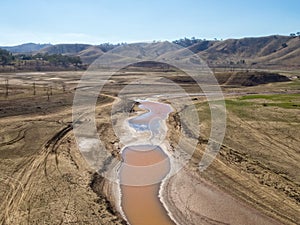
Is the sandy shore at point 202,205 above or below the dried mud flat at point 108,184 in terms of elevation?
below

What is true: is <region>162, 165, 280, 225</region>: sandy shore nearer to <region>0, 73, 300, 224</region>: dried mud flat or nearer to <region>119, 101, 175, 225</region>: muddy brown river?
<region>0, 73, 300, 224</region>: dried mud flat

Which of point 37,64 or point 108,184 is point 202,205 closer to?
point 108,184

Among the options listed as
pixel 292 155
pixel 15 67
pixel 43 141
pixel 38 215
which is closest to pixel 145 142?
pixel 43 141

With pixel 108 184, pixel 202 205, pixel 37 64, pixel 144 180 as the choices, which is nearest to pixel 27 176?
pixel 108 184

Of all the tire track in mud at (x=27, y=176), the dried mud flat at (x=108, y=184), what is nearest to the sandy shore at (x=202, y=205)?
the dried mud flat at (x=108, y=184)

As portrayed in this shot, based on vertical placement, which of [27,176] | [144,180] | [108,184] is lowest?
[144,180]

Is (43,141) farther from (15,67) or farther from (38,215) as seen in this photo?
(15,67)

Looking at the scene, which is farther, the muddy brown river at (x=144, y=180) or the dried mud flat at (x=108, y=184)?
the muddy brown river at (x=144, y=180)

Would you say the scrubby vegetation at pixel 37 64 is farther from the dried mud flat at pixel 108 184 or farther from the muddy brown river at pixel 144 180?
the muddy brown river at pixel 144 180

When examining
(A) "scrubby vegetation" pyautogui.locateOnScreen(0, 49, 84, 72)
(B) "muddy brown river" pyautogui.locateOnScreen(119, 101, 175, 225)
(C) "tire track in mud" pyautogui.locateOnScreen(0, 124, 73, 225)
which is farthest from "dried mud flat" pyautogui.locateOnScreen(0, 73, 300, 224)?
(A) "scrubby vegetation" pyautogui.locateOnScreen(0, 49, 84, 72)
